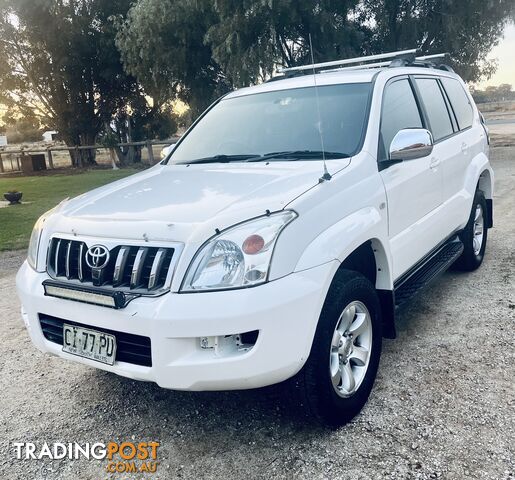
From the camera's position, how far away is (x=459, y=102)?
519 centimetres

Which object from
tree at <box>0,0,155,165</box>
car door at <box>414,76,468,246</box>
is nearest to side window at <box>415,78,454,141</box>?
car door at <box>414,76,468,246</box>

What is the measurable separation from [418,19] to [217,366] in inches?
664

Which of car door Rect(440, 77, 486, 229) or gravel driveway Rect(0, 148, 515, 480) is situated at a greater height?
car door Rect(440, 77, 486, 229)

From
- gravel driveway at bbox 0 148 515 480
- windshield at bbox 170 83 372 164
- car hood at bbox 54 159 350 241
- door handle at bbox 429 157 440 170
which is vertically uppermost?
windshield at bbox 170 83 372 164

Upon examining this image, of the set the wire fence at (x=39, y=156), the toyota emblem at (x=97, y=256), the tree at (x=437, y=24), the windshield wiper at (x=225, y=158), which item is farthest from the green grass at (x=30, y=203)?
the tree at (x=437, y=24)

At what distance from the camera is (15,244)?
8297 mm

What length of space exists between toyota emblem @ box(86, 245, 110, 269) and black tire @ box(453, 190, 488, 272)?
3.57 m

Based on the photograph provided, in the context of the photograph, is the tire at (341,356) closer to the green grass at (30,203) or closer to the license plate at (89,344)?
the license plate at (89,344)

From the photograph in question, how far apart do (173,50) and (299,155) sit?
1519 cm

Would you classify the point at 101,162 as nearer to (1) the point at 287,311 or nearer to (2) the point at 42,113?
(2) the point at 42,113

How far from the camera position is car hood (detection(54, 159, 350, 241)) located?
259cm

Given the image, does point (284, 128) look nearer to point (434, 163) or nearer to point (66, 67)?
point (434, 163)

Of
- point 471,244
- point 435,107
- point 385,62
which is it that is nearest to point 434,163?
point 435,107

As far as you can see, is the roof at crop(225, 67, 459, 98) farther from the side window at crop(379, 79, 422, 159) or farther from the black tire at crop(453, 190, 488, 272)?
the black tire at crop(453, 190, 488, 272)
